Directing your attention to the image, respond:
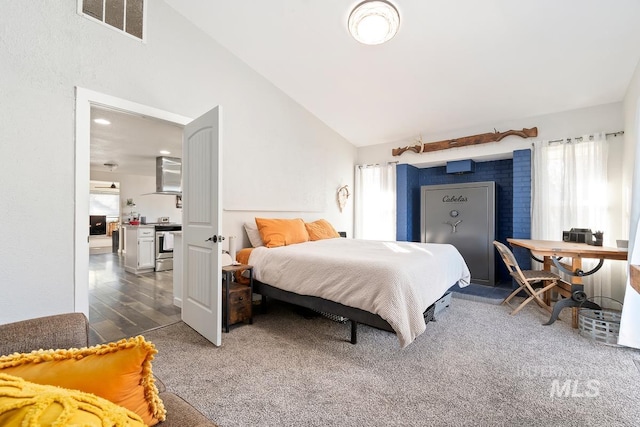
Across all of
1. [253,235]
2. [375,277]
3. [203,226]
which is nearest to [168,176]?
[253,235]

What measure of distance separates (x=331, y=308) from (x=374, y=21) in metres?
2.64

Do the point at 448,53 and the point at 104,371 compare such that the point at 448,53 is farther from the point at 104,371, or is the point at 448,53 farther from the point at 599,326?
the point at 104,371

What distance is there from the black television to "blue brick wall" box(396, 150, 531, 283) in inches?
360

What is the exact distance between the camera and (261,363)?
2.12m

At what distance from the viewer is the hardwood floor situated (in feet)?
8.98

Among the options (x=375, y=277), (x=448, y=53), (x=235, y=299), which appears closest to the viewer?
(x=375, y=277)

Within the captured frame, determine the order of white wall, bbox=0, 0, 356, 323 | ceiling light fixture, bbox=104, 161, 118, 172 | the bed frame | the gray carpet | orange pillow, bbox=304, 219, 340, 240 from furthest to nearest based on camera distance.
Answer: ceiling light fixture, bbox=104, 161, 118, 172 → orange pillow, bbox=304, 219, 340, 240 → the bed frame → white wall, bbox=0, 0, 356, 323 → the gray carpet

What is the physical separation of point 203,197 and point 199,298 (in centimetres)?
95

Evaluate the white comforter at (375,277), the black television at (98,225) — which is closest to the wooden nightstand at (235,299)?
the white comforter at (375,277)

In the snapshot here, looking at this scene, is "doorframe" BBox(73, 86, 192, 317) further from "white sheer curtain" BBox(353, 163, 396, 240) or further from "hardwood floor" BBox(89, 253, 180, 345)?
"white sheer curtain" BBox(353, 163, 396, 240)

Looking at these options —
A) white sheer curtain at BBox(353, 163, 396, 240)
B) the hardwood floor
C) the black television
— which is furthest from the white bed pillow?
the black television

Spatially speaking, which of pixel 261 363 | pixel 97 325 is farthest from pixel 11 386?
pixel 97 325

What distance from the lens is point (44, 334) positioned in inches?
38.6

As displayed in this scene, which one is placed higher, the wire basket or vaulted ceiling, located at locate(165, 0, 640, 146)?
vaulted ceiling, located at locate(165, 0, 640, 146)
